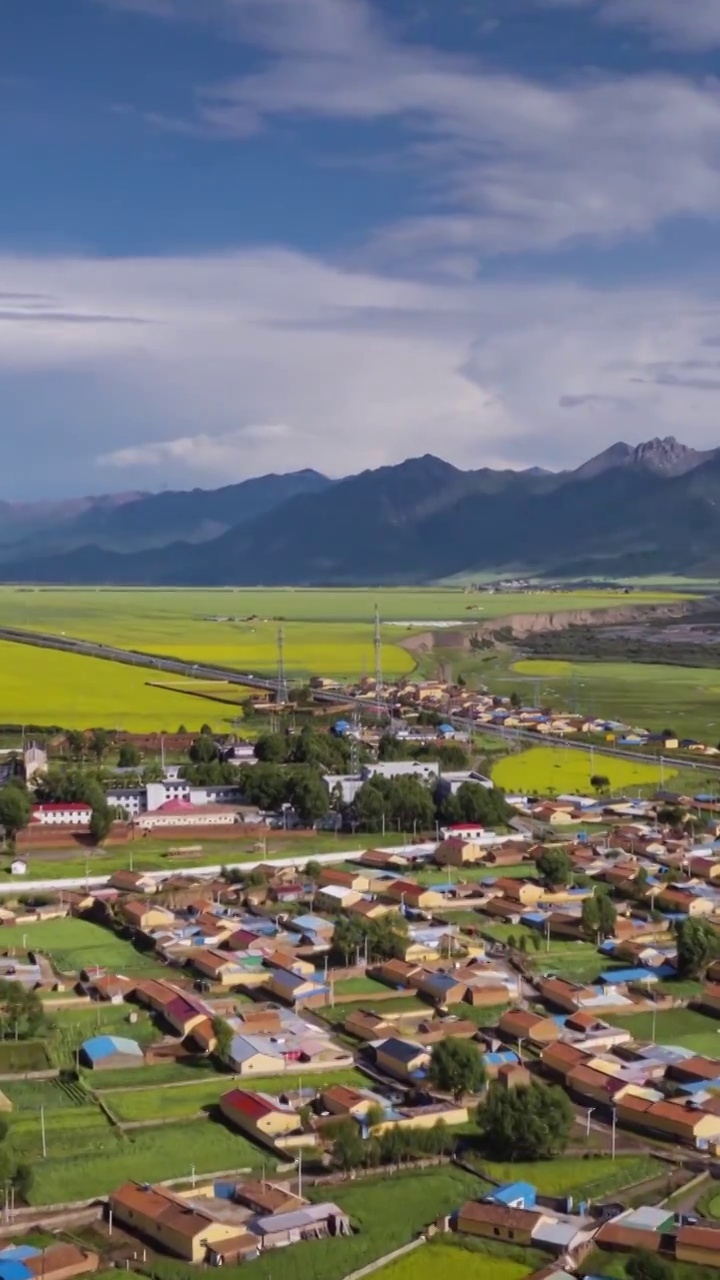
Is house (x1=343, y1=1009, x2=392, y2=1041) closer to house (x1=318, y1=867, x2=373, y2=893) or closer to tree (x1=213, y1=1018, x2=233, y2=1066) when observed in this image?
tree (x1=213, y1=1018, x2=233, y2=1066)

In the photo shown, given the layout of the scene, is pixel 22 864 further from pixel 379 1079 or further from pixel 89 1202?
pixel 89 1202

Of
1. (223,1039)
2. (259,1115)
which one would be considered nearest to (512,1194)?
(259,1115)

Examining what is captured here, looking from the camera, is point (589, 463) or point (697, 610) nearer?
point (697, 610)

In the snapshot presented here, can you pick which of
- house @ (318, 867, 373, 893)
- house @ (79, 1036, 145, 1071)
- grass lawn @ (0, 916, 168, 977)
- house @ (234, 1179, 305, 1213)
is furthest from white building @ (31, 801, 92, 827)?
house @ (234, 1179, 305, 1213)

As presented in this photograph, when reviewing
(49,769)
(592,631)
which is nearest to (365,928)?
(49,769)

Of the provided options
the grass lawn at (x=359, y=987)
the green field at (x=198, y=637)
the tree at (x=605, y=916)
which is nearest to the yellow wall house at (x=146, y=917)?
the grass lawn at (x=359, y=987)
